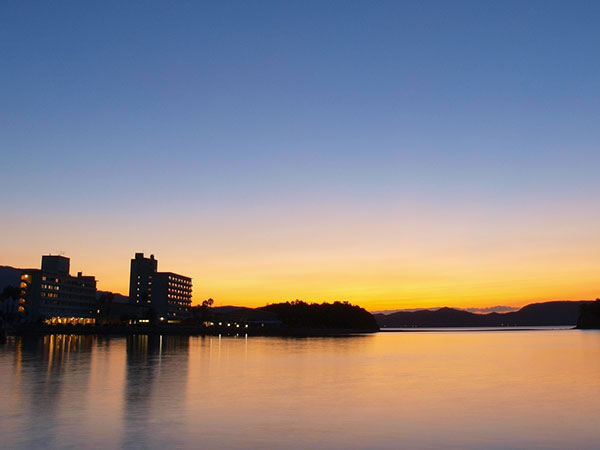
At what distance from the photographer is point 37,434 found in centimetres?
2439

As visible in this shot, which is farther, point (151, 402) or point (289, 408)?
point (151, 402)

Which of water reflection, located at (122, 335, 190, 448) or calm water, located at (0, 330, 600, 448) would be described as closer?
water reflection, located at (122, 335, 190, 448)

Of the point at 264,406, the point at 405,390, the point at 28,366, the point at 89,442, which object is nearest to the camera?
the point at 89,442

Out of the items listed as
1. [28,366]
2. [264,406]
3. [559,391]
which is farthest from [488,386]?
[28,366]

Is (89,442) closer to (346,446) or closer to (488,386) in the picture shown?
(346,446)

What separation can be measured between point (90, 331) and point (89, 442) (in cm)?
17216

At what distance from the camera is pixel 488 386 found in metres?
46.6

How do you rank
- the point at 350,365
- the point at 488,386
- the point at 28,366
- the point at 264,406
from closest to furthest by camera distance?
the point at 264,406
the point at 488,386
the point at 28,366
the point at 350,365

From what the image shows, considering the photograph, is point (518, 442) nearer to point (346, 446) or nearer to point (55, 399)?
point (346, 446)

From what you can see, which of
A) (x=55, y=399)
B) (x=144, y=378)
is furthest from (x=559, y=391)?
(x=55, y=399)

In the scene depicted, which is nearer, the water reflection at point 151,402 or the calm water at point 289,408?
the water reflection at point 151,402

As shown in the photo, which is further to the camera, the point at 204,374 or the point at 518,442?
the point at 204,374

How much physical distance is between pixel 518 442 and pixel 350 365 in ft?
143

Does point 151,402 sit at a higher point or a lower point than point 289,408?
higher
